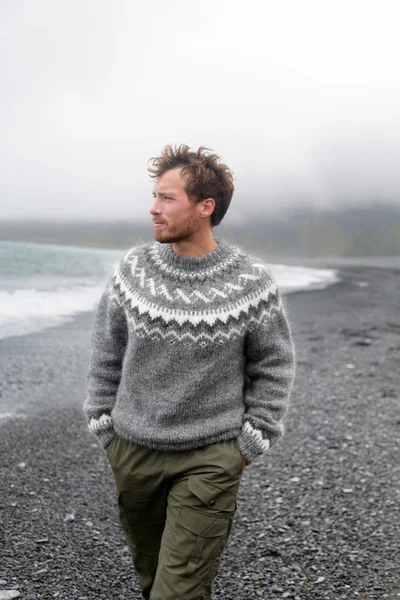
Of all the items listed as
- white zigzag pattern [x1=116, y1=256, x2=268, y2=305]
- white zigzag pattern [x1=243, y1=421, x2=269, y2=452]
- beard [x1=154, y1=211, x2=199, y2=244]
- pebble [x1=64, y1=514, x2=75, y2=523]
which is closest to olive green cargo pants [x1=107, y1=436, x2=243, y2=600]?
white zigzag pattern [x1=243, y1=421, x2=269, y2=452]

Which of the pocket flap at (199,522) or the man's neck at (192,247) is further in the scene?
the man's neck at (192,247)

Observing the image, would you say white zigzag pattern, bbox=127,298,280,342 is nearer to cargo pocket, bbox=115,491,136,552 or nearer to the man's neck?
the man's neck

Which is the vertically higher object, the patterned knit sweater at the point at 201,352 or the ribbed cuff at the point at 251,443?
the patterned knit sweater at the point at 201,352

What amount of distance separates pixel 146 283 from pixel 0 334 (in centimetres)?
1366

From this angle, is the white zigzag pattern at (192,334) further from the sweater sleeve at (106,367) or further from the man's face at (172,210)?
the man's face at (172,210)

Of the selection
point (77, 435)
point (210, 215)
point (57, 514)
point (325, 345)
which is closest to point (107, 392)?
point (210, 215)

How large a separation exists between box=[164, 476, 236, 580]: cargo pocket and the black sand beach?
5.15ft

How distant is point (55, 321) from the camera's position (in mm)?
19438

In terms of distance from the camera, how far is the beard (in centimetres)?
304

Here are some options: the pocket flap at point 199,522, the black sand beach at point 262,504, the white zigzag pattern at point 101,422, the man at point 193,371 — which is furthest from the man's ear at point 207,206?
the black sand beach at point 262,504

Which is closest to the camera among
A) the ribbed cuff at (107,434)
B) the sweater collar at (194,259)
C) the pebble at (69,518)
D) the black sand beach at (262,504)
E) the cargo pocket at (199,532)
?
the cargo pocket at (199,532)

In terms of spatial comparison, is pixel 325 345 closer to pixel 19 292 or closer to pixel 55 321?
pixel 55 321

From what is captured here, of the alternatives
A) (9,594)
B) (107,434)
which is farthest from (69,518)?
(107,434)

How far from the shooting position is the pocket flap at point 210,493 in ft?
9.43
